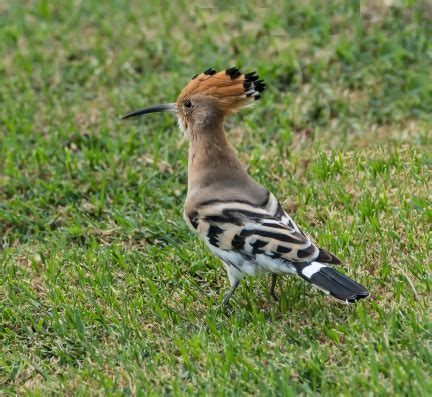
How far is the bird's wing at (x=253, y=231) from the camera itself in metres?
4.36

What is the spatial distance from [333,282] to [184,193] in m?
2.16

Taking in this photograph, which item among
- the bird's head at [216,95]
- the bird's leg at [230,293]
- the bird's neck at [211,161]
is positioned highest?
the bird's head at [216,95]

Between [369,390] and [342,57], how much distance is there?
13.8 feet

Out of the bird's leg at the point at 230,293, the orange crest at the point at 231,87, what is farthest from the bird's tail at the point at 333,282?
the orange crest at the point at 231,87

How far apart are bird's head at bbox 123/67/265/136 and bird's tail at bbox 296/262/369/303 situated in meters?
1.22

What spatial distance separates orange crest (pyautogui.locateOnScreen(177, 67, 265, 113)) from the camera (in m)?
5.06

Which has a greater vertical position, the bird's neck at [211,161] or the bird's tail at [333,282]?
the bird's neck at [211,161]

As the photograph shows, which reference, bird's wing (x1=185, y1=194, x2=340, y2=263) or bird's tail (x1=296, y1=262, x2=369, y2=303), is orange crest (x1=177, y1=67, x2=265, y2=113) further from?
bird's tail (x1=296, y1=262, x2=369, y2=303)

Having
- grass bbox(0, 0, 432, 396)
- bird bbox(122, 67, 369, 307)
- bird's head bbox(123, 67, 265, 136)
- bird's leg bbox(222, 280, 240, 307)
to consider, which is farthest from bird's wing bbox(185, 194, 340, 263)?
bird's head bbox(123, 67, 265, 136)

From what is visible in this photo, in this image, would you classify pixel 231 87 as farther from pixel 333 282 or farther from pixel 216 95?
pixel 333 282

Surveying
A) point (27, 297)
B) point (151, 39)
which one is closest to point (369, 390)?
point (27, 297)

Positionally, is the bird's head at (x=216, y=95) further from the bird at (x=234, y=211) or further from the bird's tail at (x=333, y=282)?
the bird's tail at (x=333, y=282)

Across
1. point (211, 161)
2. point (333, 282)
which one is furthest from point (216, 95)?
point (333, 282)

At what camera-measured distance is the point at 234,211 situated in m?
4.70
